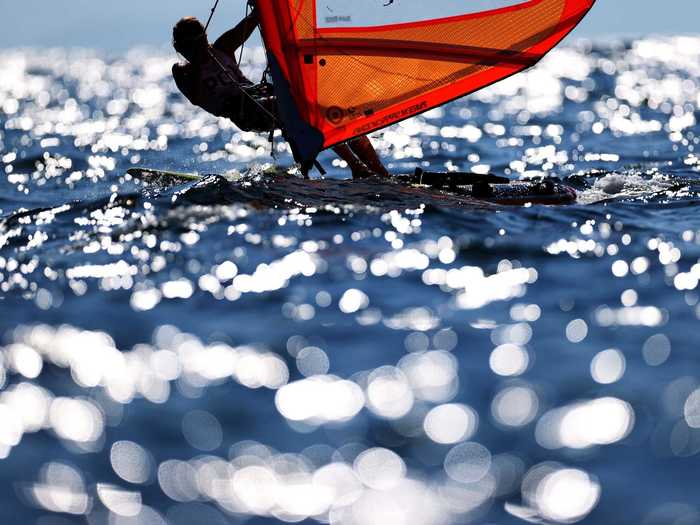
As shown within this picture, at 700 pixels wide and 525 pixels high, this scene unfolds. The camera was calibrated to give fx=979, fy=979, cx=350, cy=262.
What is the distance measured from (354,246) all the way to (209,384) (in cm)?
309

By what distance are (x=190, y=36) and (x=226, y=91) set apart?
0.79 metres

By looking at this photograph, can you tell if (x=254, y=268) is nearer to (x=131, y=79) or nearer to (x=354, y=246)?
(x=354, y=246)

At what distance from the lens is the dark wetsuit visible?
38.6 ft

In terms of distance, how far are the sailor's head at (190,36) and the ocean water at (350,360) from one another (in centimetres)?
162

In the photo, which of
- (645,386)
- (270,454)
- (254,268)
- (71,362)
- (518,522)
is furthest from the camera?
(254,268)

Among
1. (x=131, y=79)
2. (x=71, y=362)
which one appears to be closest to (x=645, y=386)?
(x=71, y=362)

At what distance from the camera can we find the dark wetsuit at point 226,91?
1177 centimetres

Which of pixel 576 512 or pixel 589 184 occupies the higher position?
pixel 589 184

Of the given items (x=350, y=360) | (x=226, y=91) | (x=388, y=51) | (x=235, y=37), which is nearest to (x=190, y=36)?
(x=235, y=37)

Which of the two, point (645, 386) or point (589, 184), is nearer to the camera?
point (645, 386)

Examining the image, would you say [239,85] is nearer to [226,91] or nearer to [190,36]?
[226,91]

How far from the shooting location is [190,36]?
11547mm

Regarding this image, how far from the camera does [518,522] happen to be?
468cm

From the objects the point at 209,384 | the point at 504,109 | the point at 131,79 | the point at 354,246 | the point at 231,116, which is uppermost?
the point at 131,79
